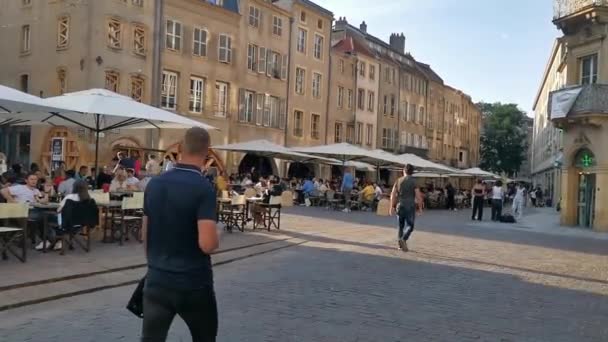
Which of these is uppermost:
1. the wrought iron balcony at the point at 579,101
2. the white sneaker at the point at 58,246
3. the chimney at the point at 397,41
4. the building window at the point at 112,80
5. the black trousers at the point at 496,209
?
the chimney at the point at 397,41

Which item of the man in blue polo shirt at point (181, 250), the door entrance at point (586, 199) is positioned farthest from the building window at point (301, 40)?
the man in blue polo shirt at point (181, 250)

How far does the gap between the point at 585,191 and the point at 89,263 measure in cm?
2134

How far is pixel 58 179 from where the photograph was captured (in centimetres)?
1434

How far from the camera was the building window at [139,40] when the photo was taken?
92.4 feet

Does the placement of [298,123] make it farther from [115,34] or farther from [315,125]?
[115,34]

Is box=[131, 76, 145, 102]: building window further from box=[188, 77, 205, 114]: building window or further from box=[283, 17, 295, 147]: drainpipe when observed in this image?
box=[283, 17, 295, 147]: drainpipe

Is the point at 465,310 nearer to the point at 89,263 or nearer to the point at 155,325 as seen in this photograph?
the point at 155,325

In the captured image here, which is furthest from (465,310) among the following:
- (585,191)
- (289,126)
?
(289,126)

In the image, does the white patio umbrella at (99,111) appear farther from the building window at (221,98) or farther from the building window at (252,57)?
the building window at (252,57)

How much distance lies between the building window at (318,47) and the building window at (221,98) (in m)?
10.7

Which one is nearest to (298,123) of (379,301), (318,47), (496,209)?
(318,47)

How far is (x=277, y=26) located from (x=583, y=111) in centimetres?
2045

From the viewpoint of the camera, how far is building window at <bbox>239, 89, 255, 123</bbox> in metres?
35.0

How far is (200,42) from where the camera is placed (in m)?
31.7
